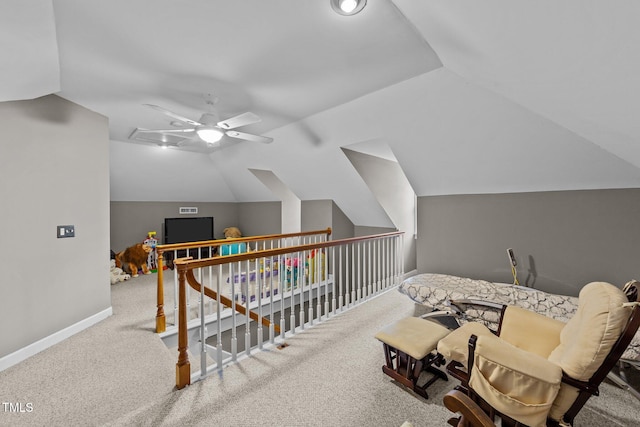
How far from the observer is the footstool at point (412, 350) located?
2.03 meters

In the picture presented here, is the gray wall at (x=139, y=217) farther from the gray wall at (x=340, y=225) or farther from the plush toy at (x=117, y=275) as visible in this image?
the gray wall at (x=340, y=225)

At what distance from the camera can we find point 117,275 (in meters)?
5.08

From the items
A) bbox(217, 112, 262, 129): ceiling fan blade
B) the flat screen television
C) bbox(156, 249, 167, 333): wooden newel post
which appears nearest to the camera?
bbox(217, 112, 262, 129): ceiling fan blade

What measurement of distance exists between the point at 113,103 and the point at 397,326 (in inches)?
160

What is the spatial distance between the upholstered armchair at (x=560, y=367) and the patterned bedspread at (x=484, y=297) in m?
1.15

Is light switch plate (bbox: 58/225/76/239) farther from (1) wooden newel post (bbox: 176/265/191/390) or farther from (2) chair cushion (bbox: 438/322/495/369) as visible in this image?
(2) chair cushion (bbox: 438/322/495/369)

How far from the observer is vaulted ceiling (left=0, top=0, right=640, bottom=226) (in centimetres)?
145

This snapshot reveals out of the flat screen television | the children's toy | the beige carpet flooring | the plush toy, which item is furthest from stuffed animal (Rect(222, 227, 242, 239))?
the beige carpet flooring

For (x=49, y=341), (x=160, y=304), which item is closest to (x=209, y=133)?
(x=160, y=304)

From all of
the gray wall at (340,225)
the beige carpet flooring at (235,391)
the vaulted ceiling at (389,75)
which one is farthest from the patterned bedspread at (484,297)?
the gray wall at (340,225)

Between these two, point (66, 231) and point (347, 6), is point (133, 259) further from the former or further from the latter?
point (347, 6)

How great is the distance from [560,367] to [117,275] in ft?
20.7

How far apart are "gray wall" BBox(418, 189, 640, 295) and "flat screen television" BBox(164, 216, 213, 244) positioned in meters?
5.26

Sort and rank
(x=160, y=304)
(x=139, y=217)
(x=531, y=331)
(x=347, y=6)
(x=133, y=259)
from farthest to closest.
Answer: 1. (x=139, y=217)
2. (x=133, y=259)
3. (x=160, y=304)
4. (x=531, y=331)
5. (x=347, y=6)
